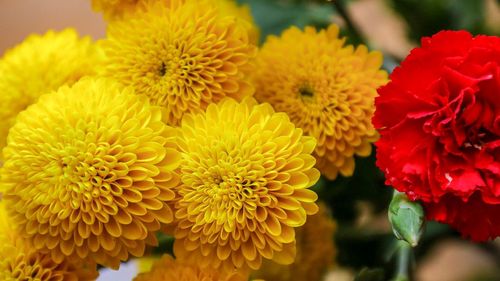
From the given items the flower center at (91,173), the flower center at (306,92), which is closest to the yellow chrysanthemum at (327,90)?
the flower center at (306,92)

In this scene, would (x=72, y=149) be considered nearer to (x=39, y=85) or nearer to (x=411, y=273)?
(x=39, y=85)

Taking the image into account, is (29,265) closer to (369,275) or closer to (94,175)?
(94,175)

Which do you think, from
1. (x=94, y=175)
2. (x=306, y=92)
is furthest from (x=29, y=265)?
(x=306, y=92)

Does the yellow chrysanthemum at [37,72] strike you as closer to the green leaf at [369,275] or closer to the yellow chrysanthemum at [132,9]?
the yellow chrysanthemum at [132,9]

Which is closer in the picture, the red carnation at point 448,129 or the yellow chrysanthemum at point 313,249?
the red carnation at point 448,129

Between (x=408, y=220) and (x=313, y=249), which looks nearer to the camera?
(x=408, y=220)

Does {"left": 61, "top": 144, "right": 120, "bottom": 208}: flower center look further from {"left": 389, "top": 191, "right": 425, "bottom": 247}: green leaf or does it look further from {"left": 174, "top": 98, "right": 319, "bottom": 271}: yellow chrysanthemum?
{"left": 389, "top": 191, "right": 425, "bottom": 247}: green leaf

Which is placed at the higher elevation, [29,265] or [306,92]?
[306,92]
